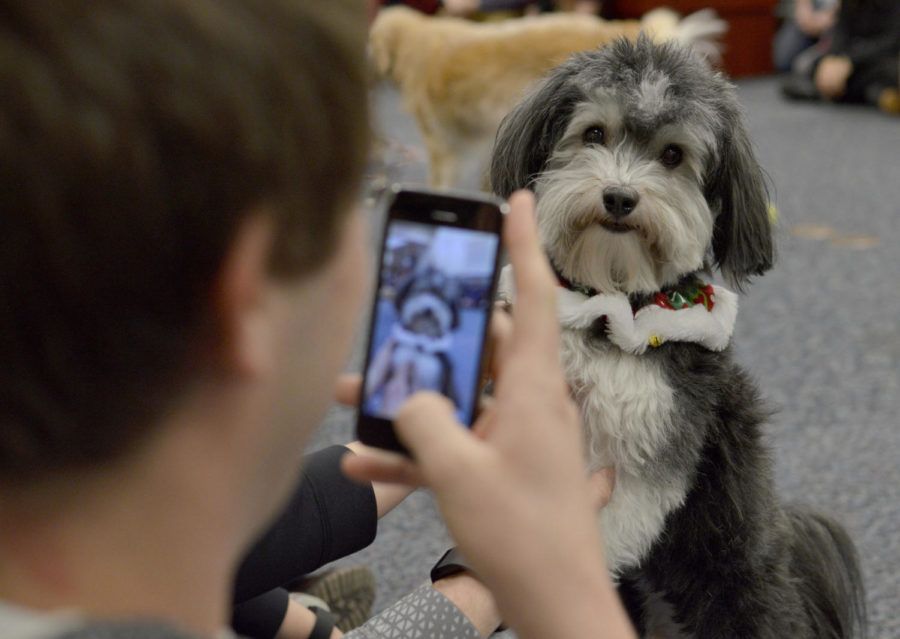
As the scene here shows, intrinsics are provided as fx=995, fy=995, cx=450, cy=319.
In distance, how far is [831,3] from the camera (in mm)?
5070

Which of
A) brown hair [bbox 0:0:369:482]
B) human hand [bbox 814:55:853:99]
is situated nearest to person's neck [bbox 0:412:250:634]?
brown hair [bbox 0:0:369:482]

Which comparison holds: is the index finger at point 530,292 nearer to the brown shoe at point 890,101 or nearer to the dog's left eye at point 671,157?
the dog's left eye at point 671,157

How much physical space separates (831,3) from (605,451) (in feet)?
15.8

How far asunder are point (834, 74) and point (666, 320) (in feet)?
13.0

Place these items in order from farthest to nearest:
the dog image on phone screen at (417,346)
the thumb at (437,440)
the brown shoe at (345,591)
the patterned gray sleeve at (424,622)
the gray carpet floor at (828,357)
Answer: the gray carpet floor at (828,357)
the brown shoe at (345,591)
the patterned gray sleeve at (424,622)
the dog image on phone screen at (417,346)
the thumb at (437,440)

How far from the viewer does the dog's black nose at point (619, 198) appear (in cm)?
100

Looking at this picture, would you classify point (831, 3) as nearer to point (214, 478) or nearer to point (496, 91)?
point (496, 91)

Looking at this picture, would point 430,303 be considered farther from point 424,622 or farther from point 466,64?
point 466,64

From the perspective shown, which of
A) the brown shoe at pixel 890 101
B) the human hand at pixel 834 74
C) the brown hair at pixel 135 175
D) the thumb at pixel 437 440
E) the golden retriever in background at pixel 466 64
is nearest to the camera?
the brown hair at pixel 135 175

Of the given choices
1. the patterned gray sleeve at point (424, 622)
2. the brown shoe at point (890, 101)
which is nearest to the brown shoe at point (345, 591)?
the patterned gray sleeve at point (424, 622)

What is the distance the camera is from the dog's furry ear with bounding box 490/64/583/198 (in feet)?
3.39

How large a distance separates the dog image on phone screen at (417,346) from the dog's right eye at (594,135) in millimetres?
540

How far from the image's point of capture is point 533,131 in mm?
1060

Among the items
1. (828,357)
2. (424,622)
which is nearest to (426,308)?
(424,622)
